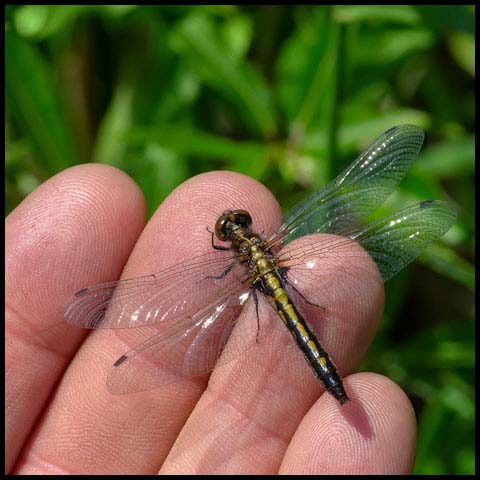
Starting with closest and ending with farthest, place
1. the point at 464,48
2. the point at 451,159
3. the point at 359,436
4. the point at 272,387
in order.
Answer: the point at 359,436, the point at 272,387, the point at 451,159, the point at 464,48

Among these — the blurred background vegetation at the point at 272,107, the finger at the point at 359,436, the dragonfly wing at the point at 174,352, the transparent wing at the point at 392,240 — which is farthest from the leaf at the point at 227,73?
Answer: the finger at the point at 359,436

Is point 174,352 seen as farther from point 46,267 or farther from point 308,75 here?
point 308,75

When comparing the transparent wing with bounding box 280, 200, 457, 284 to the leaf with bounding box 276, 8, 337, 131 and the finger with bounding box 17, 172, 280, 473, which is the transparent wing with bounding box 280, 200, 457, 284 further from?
the leaf with bounding box 276, 8, 337, 131

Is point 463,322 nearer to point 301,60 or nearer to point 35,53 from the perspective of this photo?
point 301,60

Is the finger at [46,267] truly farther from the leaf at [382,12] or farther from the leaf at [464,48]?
the leaf at [464,48]

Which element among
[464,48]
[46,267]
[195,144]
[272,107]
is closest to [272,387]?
[46,267]

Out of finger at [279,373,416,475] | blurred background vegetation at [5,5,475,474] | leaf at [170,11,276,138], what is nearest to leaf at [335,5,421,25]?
blurred background vegetation at [5,5,475,474]
